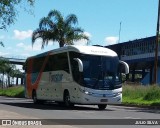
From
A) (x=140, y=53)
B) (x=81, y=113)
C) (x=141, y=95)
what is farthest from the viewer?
(x=140, y=53)

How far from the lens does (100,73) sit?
25500 mm

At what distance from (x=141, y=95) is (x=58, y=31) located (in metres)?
15.6

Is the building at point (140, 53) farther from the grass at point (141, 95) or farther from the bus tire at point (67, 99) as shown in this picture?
the bus tire at point (67, 99)

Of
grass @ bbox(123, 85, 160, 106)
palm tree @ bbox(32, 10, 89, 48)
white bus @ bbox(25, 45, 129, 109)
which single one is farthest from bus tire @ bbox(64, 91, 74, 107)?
palm tree @ bbox(32, 10, 89, 48)

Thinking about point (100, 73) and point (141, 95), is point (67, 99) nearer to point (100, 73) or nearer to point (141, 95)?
point (100, 73)

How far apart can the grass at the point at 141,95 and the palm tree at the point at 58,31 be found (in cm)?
1102

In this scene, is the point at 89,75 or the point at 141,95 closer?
the point at 89,75

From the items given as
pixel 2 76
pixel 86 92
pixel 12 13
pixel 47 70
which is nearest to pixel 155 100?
pixel 47 70

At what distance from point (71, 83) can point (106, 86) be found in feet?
7.17

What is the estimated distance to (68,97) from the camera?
27.4 m

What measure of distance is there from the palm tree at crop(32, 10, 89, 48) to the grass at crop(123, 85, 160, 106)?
36.2ft

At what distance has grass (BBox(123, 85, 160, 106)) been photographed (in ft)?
116

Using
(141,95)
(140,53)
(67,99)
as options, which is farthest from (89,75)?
(140,53)

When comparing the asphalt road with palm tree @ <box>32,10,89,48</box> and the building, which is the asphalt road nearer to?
palm tree @ <box>32,10,89,48</box>
